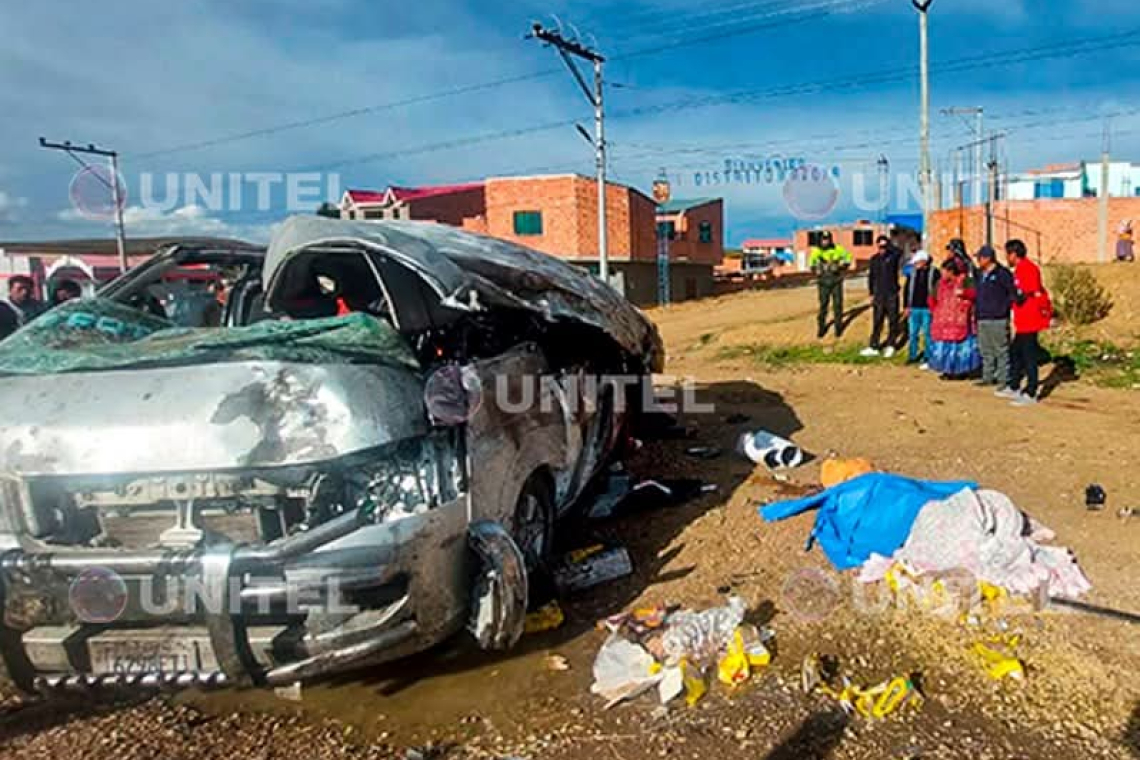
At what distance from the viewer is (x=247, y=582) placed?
2.42m

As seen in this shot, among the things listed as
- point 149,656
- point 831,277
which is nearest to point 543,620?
point 149,656

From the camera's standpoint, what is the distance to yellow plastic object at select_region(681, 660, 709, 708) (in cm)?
289

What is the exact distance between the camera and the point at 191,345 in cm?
311

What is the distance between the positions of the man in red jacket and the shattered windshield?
22.6 feet

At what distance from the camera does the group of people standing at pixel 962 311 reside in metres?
8.01

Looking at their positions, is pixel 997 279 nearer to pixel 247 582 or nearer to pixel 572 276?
pixel 572 276

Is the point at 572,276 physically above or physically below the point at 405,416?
above

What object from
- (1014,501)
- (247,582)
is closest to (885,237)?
(1014,501)

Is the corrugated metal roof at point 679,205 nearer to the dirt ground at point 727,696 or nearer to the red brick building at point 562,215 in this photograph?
the red brick building at point 562,215

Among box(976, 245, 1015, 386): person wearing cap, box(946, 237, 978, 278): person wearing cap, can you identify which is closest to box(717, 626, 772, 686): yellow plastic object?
box(976, 245, 1015, 386): person wearing cap

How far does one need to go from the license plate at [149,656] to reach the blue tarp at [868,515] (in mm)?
2928

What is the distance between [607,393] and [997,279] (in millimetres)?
5221

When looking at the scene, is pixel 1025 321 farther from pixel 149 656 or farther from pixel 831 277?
pixel 149 656

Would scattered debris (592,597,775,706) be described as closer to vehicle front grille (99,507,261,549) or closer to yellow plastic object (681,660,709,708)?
yellow plastic object (681,660,709,708)
